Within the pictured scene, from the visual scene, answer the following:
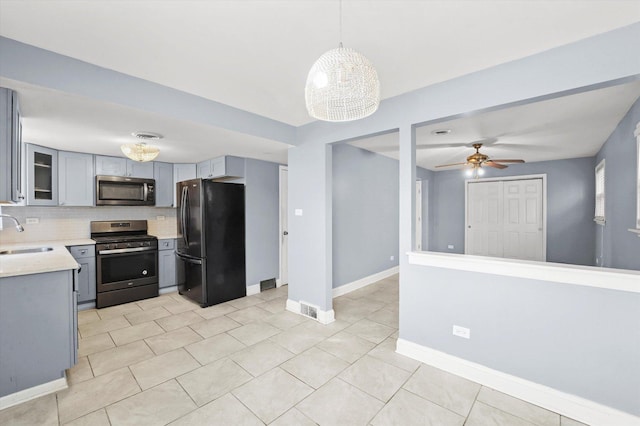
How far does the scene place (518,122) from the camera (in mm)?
3223

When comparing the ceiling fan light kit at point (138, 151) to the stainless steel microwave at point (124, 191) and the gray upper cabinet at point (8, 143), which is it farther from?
the stainless steel microwave at point (124, 191)

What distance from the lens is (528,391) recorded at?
2.00 m

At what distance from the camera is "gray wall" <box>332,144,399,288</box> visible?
4.25 m

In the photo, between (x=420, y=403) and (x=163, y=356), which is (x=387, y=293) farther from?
(x=163, y=356)

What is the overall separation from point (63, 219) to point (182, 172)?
1775 millimetres

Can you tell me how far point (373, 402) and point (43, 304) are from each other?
259cm

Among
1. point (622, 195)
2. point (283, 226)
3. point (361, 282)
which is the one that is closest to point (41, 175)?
point (283, 226)

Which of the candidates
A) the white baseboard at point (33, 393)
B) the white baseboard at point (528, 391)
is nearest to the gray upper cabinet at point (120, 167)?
→ the white baseboard at point (33, 393)

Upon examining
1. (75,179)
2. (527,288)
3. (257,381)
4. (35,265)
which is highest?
(75,179)

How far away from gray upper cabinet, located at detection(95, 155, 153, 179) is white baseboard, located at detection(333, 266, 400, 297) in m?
3.62

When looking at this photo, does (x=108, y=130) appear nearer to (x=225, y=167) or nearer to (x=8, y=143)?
(x=8, y=143)

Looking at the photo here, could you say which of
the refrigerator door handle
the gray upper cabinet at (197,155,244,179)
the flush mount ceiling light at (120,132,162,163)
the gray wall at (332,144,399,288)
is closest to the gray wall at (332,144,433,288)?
the gray wall at (332,144,399,288)

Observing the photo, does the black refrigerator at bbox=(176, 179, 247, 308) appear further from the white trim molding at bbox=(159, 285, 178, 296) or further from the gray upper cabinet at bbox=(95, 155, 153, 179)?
the gray upper cabinet at bbox=(95, 155, 153, 179)

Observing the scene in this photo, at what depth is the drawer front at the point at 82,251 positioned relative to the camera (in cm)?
362
